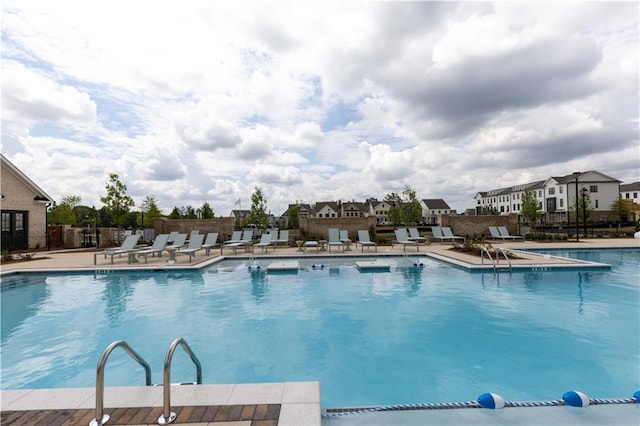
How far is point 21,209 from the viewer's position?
2048cm

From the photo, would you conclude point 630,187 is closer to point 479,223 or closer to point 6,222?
point 479,223

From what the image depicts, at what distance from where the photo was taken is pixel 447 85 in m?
12.4

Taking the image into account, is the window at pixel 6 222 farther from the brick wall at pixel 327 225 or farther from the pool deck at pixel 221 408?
the pool deck at pixel 221 408

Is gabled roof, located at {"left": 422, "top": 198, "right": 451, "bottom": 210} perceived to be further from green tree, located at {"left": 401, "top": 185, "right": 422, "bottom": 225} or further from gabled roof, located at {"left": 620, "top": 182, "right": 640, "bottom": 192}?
green tree, located at {"left": 401, "top": 185, "right": 422, "bottom": 225}

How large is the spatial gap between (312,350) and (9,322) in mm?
6895

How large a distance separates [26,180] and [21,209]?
1.90m

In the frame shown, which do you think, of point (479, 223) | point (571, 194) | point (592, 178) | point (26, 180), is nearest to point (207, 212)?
point (26, 180)

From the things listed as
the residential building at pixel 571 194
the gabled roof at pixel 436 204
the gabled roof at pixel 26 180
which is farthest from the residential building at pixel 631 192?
the gabled roof at pixel 26 180

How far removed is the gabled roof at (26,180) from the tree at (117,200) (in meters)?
3.45

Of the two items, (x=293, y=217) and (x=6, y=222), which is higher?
(x=293, y=217)

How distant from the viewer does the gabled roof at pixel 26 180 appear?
20.0m

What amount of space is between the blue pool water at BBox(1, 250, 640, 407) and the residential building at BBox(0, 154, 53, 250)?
1208 cm

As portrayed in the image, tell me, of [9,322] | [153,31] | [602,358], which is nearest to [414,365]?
[602,358]

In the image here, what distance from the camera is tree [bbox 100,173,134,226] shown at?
898 inches
